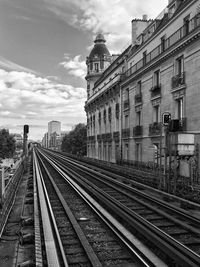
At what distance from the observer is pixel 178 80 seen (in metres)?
25.4

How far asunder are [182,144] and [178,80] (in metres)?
8.99

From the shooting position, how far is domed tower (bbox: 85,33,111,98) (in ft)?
243

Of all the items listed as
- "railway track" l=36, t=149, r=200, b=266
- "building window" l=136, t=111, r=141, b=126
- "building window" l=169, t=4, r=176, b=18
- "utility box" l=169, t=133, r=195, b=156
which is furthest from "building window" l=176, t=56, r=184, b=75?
"railway track" l=36, t=149, r=200, b=266

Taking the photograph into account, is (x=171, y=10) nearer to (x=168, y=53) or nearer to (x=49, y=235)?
(x=168, y=53)

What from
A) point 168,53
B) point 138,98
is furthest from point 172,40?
point 138,98

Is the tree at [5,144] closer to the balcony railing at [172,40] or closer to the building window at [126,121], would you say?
the building window at [126,121]

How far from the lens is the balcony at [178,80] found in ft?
81.2

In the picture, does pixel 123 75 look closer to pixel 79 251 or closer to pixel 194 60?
pixel 194 60

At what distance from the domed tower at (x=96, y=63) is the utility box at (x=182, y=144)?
56.9 m

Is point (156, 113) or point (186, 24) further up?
point (186, 24)

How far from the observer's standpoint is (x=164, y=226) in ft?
36.9

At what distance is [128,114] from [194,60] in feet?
A: 56.7

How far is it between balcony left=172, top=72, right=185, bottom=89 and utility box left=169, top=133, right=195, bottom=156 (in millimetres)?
7873

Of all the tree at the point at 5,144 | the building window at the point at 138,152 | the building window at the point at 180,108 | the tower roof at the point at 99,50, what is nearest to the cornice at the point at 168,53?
the building window at the point at 180,108
